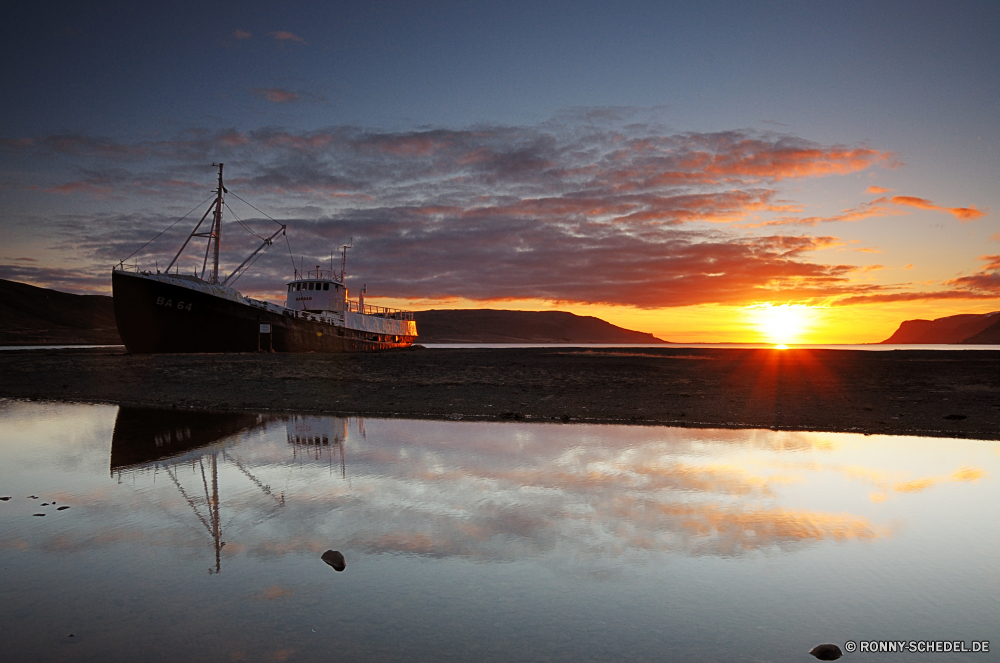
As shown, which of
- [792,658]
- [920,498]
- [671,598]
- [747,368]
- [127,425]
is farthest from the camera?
[747,368]

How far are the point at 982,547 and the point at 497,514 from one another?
21.0 feet

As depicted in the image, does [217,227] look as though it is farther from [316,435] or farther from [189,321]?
[316,435]

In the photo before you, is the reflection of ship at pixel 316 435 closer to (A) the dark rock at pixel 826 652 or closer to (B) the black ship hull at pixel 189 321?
(A) the dark rock at pixel 826 652

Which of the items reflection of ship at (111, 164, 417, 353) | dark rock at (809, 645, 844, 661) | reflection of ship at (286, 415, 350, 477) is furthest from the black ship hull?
dark rock at (809, 645, 844, 661)

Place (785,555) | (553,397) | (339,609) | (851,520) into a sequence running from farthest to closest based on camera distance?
(553,397), (851,520), (785,555), (339,609)

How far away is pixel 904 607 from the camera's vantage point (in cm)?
597

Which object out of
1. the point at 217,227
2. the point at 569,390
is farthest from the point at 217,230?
the point at 569,390

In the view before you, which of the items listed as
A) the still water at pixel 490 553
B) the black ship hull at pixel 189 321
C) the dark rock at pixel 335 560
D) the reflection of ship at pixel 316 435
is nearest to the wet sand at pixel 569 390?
the reflection of ship at pixel 316 435

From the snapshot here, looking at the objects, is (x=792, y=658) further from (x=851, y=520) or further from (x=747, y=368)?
(x=747, y=368)

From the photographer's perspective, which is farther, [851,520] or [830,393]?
[830,393]

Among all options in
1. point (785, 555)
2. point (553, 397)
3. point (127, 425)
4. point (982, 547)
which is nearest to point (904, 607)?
point (785, 555)

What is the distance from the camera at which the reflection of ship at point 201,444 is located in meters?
10.0

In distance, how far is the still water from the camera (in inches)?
206

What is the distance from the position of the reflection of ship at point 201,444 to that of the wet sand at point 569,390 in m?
2.74
